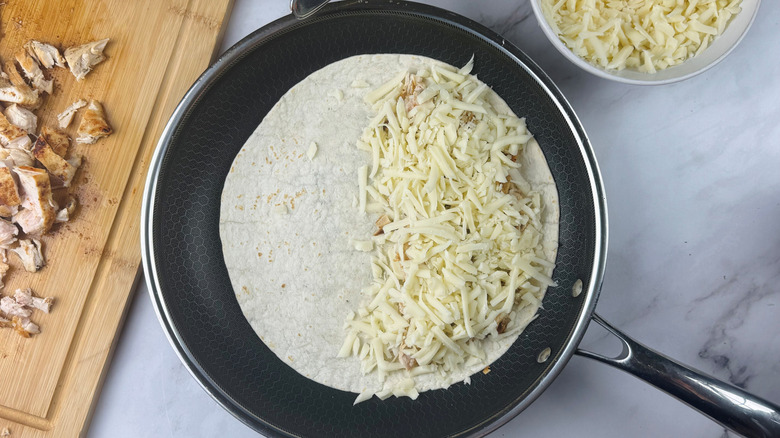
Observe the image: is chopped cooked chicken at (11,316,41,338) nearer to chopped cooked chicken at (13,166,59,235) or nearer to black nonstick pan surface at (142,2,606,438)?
chopped cooked chicken at (13,166,59,235)

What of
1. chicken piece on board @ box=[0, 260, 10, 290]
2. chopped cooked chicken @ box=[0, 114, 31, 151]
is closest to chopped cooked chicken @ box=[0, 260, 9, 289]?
chicken piece on board @ box=[0, 260, 10, 290]

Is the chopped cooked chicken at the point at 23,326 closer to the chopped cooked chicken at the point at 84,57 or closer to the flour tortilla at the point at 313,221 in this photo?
the flour tortilla at the point at 313,221

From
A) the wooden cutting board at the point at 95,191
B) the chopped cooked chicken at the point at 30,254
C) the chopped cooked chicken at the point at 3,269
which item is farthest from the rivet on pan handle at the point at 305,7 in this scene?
the chopped cooked chicken at the point at 3,269

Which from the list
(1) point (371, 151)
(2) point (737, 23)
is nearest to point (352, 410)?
(1) point (371, 151)

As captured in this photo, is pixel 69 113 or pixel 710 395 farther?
pixel 69 113

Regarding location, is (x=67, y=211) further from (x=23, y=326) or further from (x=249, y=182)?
(x=249, y=182)

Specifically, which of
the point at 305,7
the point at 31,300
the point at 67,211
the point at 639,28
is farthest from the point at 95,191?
the point at 639,28
